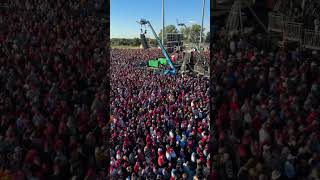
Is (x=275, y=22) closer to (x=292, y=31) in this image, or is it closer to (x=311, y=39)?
(x=292, y=31)

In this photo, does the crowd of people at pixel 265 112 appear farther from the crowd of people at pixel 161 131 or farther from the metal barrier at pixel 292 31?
the crowd of people at pixel 161 131

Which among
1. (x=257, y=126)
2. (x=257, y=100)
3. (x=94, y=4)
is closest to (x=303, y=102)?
(x=257, y=100)

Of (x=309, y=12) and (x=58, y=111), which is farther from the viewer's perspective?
(x=309, y=12)

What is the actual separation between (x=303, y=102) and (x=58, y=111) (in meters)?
3.83

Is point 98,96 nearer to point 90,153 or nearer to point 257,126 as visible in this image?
point 90,153

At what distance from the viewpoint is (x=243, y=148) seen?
18.4 ft

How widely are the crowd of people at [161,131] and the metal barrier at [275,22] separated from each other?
1.92 meters

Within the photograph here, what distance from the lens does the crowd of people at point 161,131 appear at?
6.03 m

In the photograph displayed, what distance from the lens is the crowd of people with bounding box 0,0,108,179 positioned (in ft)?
19.4

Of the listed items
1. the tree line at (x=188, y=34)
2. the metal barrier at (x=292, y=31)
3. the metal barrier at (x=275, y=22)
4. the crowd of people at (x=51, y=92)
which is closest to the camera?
the crowd of people at (x=51, y=92)

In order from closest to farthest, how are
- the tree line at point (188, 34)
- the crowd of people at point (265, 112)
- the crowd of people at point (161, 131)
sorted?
the crowd of people at point (265, 112) < the crowd of people at point (161, 131) < the tree line at point (188, 34)

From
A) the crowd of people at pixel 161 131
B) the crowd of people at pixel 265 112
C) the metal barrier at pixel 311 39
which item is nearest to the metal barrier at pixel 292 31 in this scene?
the metal barrier at pixel 311 39

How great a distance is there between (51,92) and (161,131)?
7.12 feet

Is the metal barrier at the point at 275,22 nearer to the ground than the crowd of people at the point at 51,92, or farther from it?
farther from it
